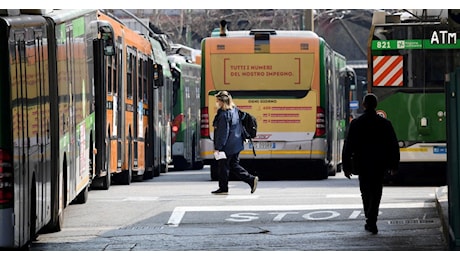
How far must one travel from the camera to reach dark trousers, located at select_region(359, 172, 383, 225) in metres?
16.2

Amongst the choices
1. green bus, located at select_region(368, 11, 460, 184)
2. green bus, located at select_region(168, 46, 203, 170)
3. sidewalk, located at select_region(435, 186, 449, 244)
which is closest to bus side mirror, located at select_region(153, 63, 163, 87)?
green bus, located at select_region(168, 46, 203, 170)

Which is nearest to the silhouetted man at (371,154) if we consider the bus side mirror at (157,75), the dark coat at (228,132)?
the dark coat at (228,132)

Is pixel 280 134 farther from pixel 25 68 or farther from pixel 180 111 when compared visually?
pixel 25 68

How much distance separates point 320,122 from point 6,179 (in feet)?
58.9

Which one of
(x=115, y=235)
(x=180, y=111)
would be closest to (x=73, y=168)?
(x=115, y=235)

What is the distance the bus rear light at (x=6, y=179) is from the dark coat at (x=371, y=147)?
544 cm

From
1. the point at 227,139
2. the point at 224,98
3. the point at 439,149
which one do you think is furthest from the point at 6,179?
the point at 439,149

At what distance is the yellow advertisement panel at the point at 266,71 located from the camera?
96.5ft

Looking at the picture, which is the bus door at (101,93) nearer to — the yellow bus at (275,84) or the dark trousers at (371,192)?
the yellow bus at (275,84)

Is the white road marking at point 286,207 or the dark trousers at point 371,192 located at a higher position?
the dark trousers at point 371,192

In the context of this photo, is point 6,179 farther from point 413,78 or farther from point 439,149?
point 413,78

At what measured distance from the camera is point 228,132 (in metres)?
24.0

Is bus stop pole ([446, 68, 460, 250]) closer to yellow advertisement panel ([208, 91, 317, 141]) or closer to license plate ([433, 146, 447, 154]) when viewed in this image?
license plate ([433, 146, 447, 154])

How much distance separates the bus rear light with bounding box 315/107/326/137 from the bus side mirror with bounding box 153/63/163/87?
13.0 feet
